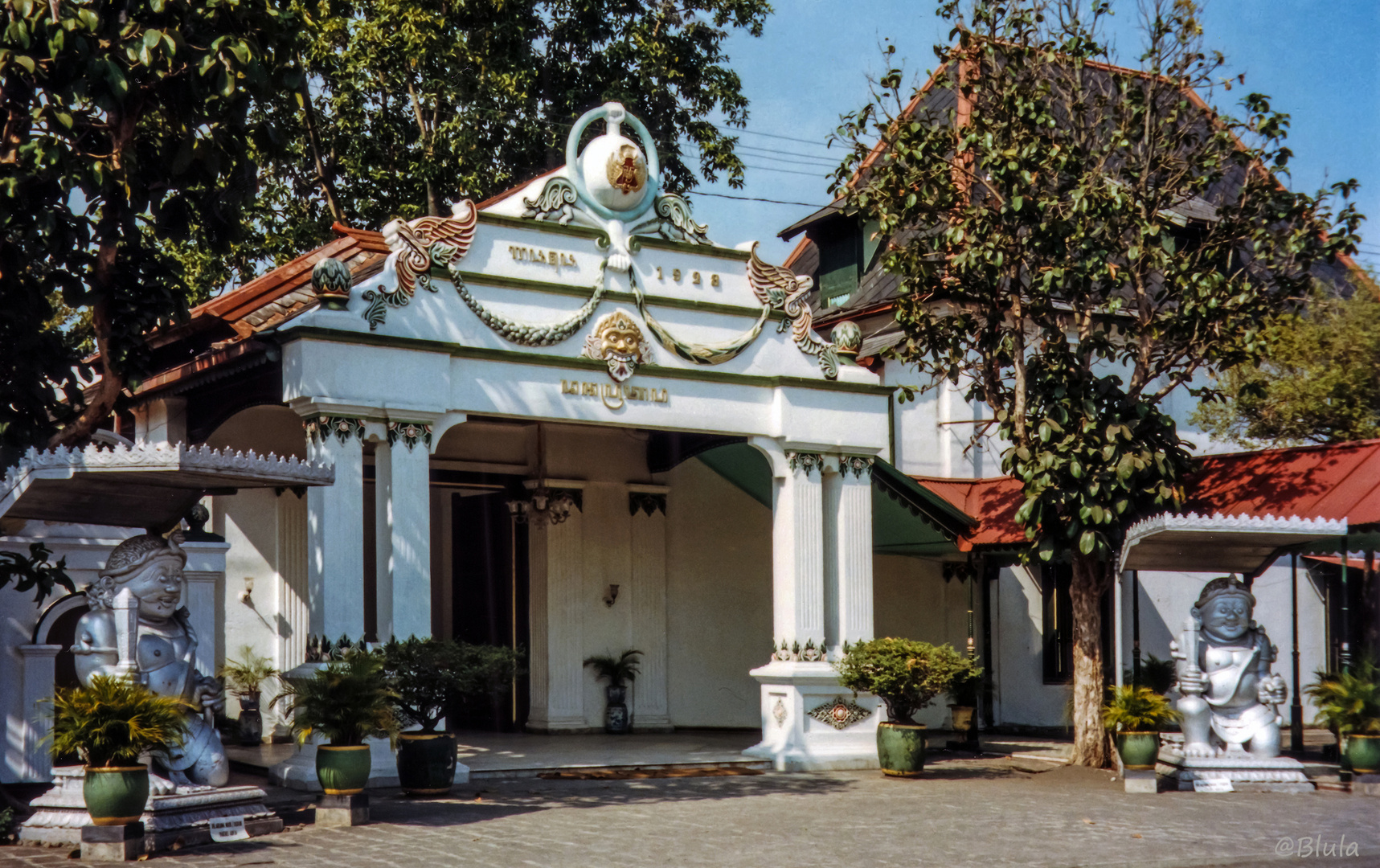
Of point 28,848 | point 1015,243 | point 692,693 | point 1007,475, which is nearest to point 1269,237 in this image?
point 1015,243

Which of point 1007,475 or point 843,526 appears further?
point 1007,475

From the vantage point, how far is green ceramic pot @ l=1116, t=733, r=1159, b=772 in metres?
13.9

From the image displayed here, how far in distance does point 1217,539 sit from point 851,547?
3.85 m

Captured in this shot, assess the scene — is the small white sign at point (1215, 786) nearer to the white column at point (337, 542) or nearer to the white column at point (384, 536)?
the white column at point (384, 536)

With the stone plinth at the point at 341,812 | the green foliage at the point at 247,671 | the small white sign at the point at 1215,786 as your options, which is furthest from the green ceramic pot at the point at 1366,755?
the green foliage at the point at 247,671

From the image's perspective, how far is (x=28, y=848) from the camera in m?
10.2

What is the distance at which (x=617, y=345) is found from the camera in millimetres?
14914

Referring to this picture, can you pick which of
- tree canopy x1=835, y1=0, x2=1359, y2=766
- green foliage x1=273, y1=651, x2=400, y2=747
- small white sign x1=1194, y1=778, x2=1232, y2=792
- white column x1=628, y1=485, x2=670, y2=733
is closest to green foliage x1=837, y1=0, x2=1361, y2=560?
tree canopy x1=835, y1=0, x2=1359, y2=766

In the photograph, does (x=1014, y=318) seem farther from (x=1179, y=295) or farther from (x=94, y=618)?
(x=94, y=618)

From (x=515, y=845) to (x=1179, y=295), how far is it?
9265mm

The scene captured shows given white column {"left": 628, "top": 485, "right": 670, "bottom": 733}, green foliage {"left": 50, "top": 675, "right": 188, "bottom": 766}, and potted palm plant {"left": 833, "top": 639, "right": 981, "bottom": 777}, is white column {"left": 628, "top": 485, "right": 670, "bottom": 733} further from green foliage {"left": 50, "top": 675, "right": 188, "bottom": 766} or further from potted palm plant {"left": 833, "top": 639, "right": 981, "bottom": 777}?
green foliage {"left": 50, "top": 675, "right": 188, "bottom": 766}

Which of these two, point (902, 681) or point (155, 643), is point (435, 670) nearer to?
point (155, 643)

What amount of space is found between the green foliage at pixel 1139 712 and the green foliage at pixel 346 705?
6889mm

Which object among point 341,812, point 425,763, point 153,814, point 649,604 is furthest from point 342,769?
point 649,604
